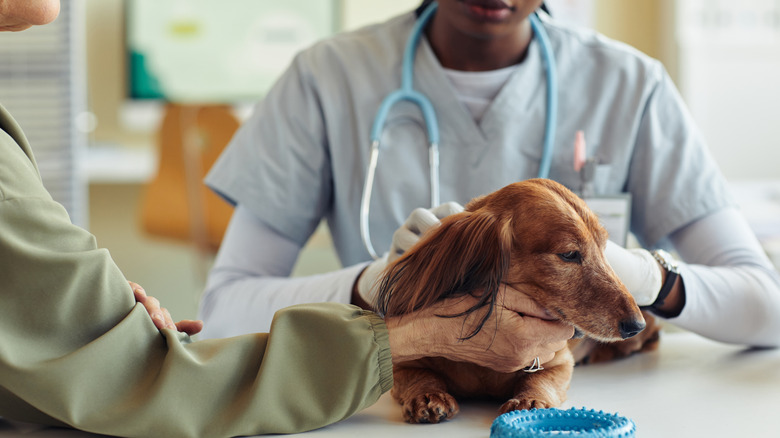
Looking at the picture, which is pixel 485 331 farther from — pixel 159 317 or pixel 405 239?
→ pixel 159 317

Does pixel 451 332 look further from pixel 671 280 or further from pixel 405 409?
pixel 671 280

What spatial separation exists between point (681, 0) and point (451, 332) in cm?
342

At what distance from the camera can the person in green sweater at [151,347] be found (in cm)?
69

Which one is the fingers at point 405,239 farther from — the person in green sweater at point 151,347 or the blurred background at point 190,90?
the blurred background at point 190,90

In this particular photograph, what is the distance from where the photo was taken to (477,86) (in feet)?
4.59

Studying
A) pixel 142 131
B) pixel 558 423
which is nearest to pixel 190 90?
pixel 142 131

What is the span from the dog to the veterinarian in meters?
0.45

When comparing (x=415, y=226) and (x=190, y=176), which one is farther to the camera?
(x=190, y=176)

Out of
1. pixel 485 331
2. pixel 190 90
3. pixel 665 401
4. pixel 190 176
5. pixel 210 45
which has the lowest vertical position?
pixel 190 176

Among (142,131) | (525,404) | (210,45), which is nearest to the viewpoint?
(525,404)

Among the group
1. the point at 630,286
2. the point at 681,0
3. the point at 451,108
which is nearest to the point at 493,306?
the point at 630,286

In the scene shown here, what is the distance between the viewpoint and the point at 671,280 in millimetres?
1090

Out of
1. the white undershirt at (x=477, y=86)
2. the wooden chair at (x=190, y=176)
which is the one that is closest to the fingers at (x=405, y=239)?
the white undershirt at (x=477, y=86)

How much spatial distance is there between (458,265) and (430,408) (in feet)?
0.49
